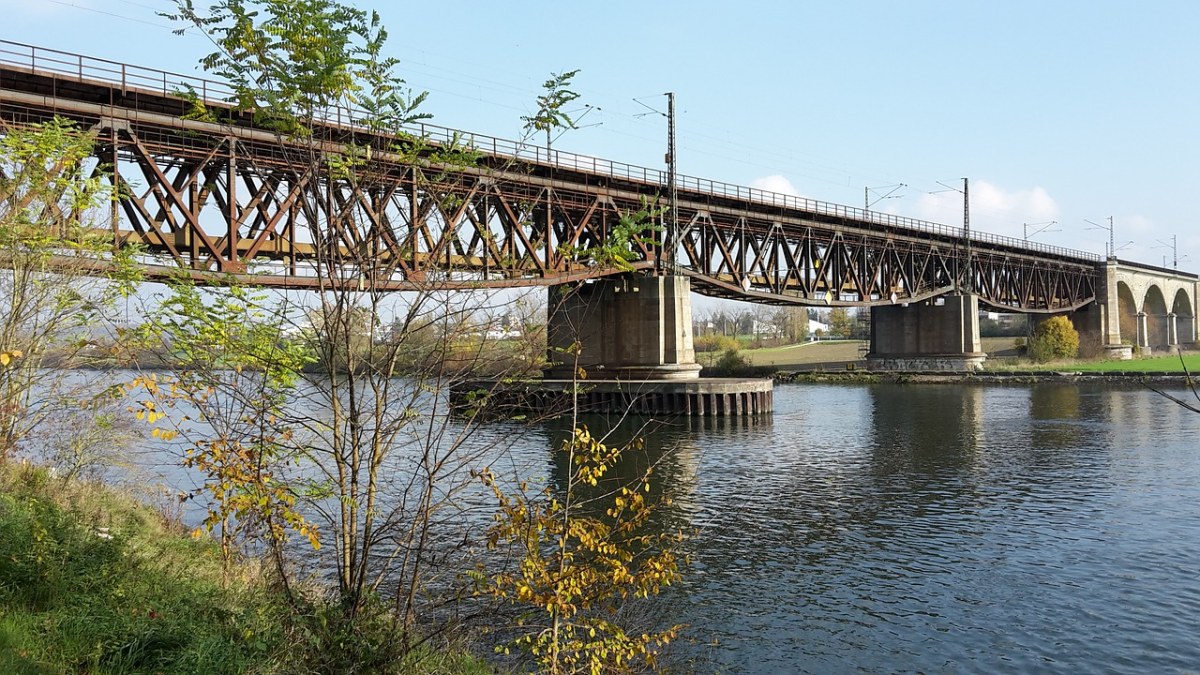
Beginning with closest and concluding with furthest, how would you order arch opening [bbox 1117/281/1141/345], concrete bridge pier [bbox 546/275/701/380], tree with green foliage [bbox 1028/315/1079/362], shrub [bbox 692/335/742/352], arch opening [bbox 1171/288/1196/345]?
1. concrete bridge pier [bbox 546/275/701/380]
2. tree with green foliage [bbox 1028/315/1079/362]
3. shrub [bbox 692/335/742/352]
4. arch opening [bbox 1117/281/1141/345]
5. arch opening [bbox 1171/288/1196/345]

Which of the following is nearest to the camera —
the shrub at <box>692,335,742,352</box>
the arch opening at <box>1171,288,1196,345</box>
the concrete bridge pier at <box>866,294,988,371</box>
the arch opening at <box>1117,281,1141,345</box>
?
the concrete bridge pier at <box>866,294,988,371</box>

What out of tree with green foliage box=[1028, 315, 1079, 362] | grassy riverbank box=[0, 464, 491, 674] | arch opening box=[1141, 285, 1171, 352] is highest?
arch opening box=[1141, 285, 1171, 352]

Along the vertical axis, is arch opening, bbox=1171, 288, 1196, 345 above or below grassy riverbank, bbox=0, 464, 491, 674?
above

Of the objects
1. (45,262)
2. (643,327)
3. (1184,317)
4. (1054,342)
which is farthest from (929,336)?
(45,262)

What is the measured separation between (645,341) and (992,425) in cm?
2209

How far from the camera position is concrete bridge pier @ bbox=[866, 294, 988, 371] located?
3701 inches

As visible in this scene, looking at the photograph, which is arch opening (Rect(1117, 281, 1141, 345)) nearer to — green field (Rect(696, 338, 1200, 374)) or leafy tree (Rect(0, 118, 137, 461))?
green field (Rect(696, 338, 1200, 374))

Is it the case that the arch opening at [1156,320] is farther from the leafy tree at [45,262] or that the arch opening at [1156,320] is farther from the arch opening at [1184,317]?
the leafy tree at [45,262]

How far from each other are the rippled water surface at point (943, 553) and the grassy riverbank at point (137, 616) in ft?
23.1

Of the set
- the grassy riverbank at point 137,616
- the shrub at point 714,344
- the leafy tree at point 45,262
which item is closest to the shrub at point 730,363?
the shrub at point 714,344

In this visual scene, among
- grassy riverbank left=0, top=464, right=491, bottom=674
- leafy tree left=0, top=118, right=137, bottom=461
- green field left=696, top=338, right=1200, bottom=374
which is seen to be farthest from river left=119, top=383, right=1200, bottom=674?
green field left=696, top=338, right=1200, bottom=374

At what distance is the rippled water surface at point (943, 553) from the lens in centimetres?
1429

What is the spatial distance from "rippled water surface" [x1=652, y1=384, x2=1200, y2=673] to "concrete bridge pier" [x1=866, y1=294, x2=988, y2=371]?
52423 mm

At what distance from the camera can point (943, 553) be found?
20469 mm
